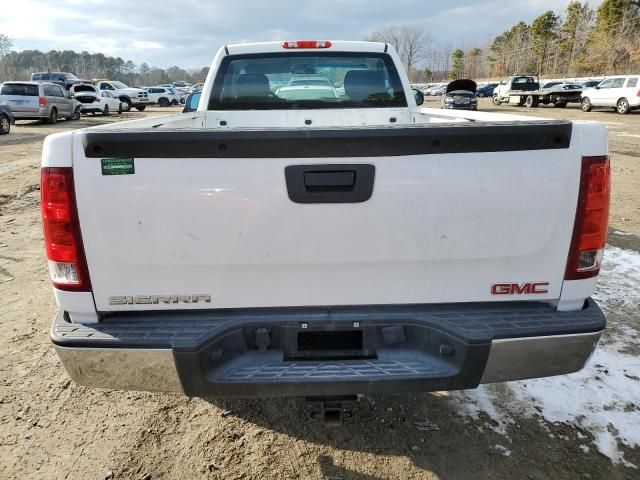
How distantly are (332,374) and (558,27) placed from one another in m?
96.9

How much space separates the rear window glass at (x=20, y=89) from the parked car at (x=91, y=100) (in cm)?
711

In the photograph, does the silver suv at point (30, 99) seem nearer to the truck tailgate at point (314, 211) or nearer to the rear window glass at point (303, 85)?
the rear window glass at point (303, 85)

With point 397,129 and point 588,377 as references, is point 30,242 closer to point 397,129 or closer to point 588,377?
point 397,129

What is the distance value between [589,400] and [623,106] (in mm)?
27297

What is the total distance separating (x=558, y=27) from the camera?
263 ft

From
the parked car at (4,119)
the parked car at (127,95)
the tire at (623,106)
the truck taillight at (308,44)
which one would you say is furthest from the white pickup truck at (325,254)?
the parked car at (127,95)

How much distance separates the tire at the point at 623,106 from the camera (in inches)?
949

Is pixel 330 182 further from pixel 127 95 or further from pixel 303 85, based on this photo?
pixel 127 95

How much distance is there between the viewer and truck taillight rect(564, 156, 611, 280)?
74.7 inches

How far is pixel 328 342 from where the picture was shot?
2070 mm

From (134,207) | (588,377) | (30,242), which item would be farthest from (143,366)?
(30,242)

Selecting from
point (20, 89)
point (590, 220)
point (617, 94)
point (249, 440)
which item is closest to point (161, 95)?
point (20, 89)

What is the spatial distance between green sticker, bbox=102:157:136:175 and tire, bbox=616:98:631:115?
2873 centimetres

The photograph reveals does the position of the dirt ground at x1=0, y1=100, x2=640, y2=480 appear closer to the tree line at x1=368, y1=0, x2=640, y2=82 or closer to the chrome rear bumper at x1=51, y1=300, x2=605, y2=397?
the chrome rear bumper at x1=51, y1=300, x2=605, y2=397
